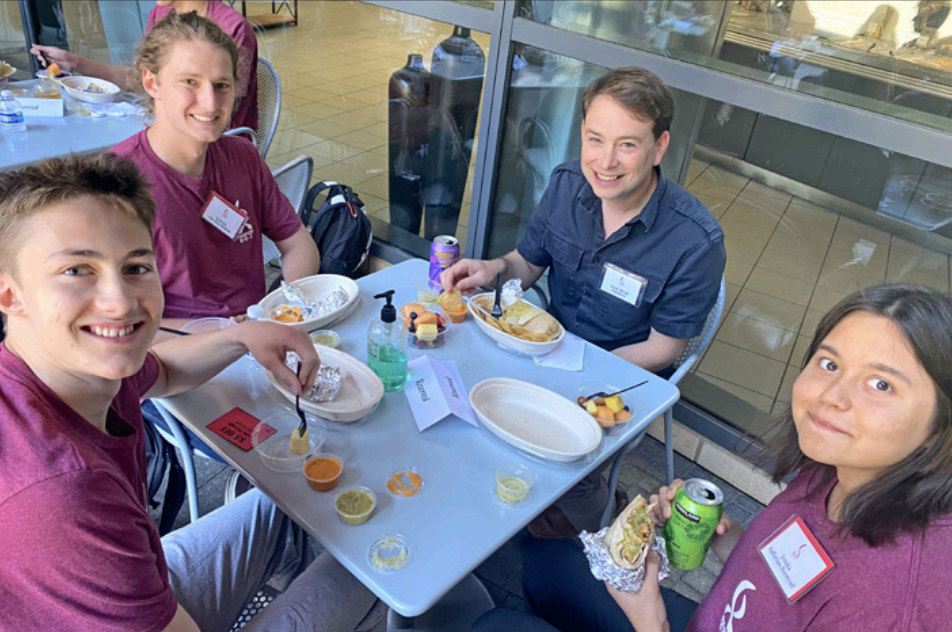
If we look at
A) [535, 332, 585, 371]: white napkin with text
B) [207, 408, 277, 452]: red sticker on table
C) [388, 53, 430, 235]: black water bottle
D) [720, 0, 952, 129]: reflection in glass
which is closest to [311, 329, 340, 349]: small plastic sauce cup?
[207, 408, 277, 452]: red sticker on table

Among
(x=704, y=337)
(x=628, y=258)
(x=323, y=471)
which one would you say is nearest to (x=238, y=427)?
(x=323, y=471)

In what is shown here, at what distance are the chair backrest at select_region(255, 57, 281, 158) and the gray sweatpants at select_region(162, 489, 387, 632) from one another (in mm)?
1962

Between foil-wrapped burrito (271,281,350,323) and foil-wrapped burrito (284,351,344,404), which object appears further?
foil-wrapped burrito (271,281,350,323)

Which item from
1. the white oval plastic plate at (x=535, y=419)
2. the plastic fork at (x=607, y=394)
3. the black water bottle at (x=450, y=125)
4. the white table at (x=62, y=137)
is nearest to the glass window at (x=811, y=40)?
the black water bottle at (x=450, y=125)

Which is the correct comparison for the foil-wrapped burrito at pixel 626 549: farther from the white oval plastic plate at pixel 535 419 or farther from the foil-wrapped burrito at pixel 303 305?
the foil-wrapped burrito at pixel 303 305

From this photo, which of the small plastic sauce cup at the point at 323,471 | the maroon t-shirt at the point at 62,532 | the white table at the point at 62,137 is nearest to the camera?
the maroon t-shirt at the point at 62,532

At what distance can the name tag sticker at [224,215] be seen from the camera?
6.32ft

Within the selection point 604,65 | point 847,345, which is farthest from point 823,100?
point 847,345

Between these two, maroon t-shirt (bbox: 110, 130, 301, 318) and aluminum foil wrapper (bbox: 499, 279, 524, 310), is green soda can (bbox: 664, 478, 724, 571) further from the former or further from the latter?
maroon t-shirt (bbox: 110, 130, 301, 318)

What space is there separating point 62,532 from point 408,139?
2.98 meters

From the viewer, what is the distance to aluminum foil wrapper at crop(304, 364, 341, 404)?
1.46m

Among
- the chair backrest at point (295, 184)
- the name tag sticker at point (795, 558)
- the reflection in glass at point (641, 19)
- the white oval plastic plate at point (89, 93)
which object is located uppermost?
the reflection in glass at point (641, 19)

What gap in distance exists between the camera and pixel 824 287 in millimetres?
2652

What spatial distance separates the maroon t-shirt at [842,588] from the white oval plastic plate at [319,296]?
110cm
